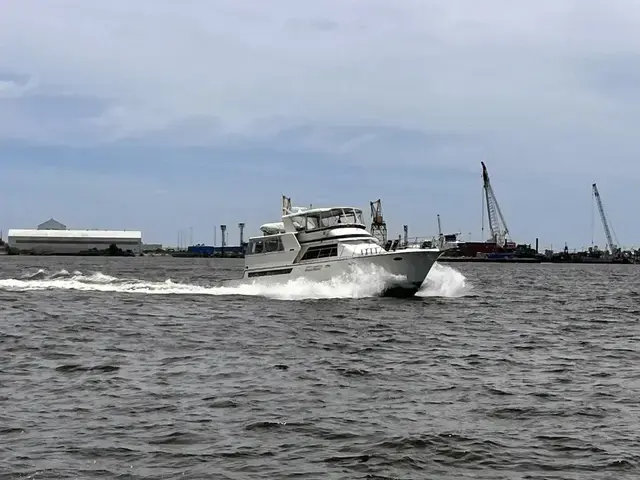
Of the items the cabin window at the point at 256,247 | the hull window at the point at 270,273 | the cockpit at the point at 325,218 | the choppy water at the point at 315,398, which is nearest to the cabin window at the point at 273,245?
the cabin window at the point at 256,247

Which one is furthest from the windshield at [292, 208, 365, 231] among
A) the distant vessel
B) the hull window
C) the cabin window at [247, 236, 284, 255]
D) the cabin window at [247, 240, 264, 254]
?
the cabin window at [247, 240, 264, 254]

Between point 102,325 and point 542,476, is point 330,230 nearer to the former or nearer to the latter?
point 102,325

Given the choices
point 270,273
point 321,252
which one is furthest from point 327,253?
point 270,273

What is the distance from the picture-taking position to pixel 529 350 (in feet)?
86.0

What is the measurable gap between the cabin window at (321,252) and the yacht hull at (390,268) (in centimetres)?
62

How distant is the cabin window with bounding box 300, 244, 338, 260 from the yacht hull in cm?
62

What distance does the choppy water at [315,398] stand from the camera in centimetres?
1323

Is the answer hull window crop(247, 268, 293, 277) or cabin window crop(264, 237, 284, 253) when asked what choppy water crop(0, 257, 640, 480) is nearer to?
hull window crop(247, 268, 293, 277)

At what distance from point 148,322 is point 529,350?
50.5 ft

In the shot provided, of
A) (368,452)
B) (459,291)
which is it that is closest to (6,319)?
(368,452)

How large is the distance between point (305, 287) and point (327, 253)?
232 centimetres

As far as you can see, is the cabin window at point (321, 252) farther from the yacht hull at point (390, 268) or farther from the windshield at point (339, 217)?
the windshield at point (339, 217)

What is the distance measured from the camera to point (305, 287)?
154ft

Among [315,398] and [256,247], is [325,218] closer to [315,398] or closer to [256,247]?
[256,247]
